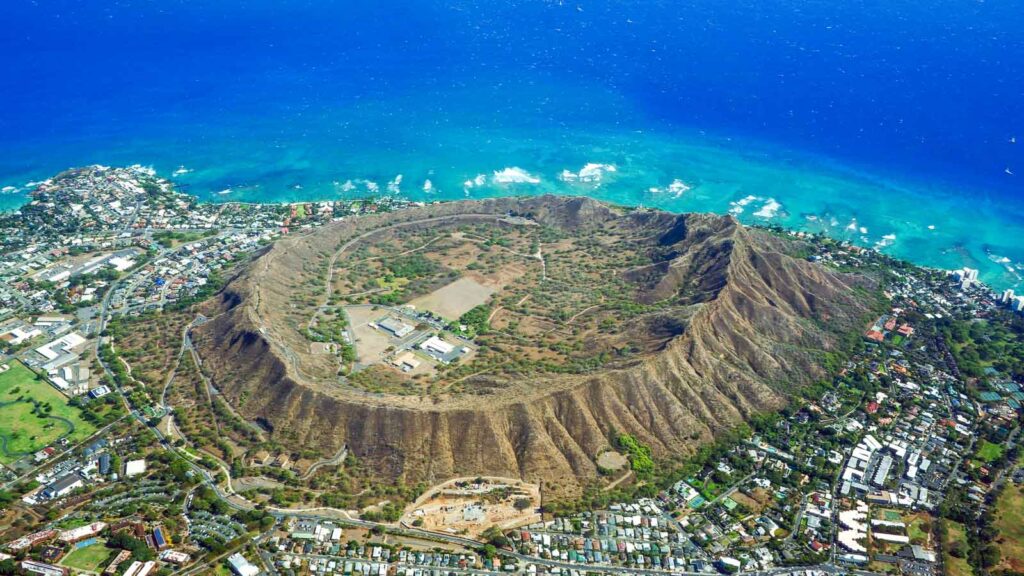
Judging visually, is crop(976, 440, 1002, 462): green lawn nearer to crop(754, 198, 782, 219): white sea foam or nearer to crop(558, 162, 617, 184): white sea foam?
crop(754, 198, 782, 219): white sea foam

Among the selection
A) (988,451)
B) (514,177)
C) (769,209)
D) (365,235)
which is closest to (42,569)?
(365,235)

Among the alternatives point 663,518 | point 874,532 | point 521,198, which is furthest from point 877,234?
point 663,518

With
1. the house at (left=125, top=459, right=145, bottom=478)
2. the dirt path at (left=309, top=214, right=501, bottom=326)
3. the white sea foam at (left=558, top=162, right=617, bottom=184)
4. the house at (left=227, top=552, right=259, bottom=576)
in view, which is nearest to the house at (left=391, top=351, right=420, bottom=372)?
the dirt path at (left=309, top=214, right=501, bottom=326)

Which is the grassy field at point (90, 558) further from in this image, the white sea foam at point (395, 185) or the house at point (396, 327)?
the white sea foam at point (395, 185)

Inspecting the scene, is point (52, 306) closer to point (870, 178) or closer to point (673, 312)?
point (673, 312)

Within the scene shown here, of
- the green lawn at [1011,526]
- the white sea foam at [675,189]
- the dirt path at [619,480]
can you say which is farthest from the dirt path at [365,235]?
the green lawn at [1011,526]

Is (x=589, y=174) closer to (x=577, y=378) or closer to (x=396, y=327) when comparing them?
(x=396, y=327)
